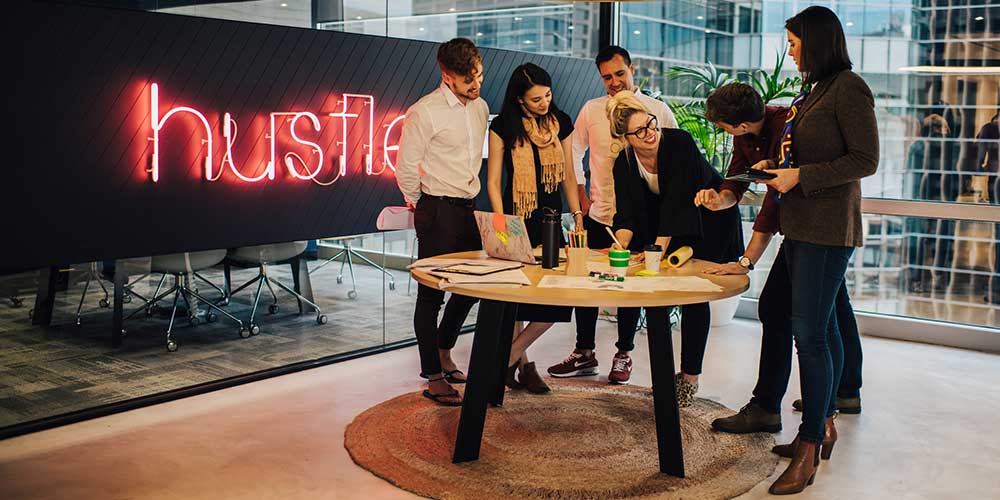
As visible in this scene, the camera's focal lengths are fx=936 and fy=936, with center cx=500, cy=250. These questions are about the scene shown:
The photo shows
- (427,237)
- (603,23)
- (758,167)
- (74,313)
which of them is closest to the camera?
(758,167)

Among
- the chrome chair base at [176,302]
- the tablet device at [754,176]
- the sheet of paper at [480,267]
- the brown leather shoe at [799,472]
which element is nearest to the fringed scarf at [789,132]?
the tablet device at [754,176]

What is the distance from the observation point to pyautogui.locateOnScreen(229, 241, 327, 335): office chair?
4.48 m

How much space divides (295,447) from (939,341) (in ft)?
13.1

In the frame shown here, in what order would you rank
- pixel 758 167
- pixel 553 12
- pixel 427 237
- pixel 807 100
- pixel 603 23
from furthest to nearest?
pixel 603 23 < pixel 553 12 < pixel 427 237 < pixel 758 167 < pixel 807 100

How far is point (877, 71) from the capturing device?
593cm

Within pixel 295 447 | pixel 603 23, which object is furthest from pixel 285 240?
pixel 603 23

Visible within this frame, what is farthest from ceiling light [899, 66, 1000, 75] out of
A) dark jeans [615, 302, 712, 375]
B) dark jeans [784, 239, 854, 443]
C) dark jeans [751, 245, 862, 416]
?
dark jeans [784, 239, 854, 443]

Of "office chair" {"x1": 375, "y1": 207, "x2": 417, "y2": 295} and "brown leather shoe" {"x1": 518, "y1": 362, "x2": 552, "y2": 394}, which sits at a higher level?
"office chair" {"x1": 375, "y1": 207, "x2": 417, "y2": 295}

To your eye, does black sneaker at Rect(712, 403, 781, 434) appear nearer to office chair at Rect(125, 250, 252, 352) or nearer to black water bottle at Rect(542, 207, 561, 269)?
black water bottle at Rect(542, 207, 561, 269)

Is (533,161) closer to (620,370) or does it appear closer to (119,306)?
(620,370)

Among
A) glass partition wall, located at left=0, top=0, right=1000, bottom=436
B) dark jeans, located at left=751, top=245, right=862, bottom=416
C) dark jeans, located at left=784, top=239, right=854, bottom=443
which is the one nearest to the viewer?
dark jeans, located at left=784, top=239, right=854, bottom=443

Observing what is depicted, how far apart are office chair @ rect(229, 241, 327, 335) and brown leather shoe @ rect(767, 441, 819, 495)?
101 inches

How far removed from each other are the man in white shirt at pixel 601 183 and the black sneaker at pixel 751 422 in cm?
83

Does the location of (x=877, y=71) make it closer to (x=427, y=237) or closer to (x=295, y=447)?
(x=427, y=237)
